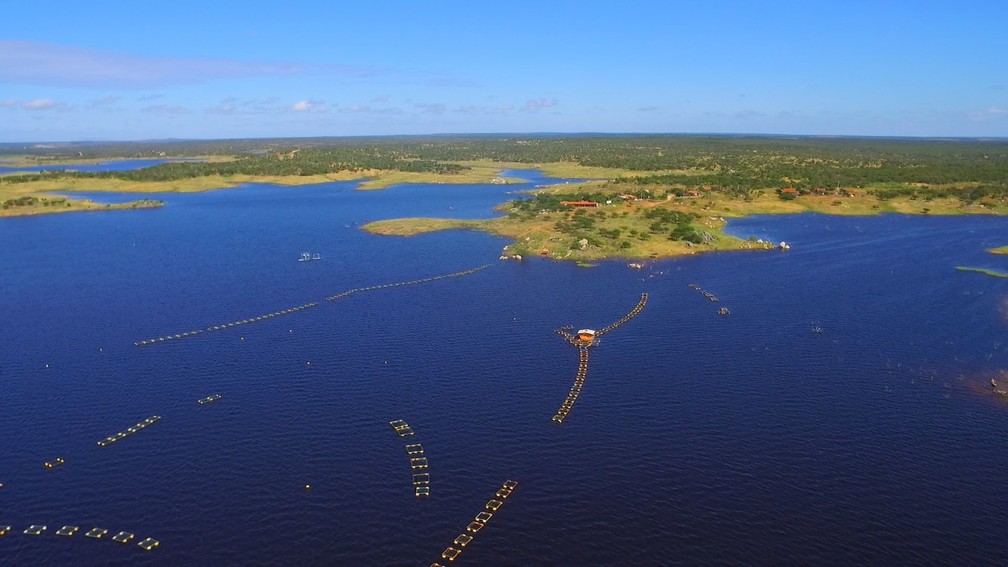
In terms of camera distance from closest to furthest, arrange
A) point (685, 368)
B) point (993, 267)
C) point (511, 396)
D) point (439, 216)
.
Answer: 1. point (511, 396)
2. point (685, 368)
3. point (993, 267)
4. point (439, 216)

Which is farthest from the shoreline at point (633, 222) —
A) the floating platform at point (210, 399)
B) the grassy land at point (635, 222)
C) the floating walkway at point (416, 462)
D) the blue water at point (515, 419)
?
the floating walkway at point (416, 462)

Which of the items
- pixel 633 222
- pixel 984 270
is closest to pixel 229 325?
pixel 633 222

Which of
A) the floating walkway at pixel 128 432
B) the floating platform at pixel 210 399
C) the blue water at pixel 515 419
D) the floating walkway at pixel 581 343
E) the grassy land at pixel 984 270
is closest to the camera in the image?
the blue water at pixel 515 419

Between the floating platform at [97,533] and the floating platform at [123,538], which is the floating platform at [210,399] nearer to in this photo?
the floating platform at [97,533]

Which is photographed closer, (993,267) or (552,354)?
(552,354)

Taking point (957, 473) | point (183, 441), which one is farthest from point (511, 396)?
point (957, 473)

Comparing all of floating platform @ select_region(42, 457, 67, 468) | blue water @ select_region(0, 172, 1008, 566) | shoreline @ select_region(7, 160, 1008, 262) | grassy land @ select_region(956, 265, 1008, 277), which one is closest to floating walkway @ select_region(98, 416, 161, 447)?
blue water @ select_region(0, 172, 1008, 566)

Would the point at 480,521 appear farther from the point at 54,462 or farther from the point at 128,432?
the point at 54,462

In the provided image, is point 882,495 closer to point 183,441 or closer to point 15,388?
point 183,441
